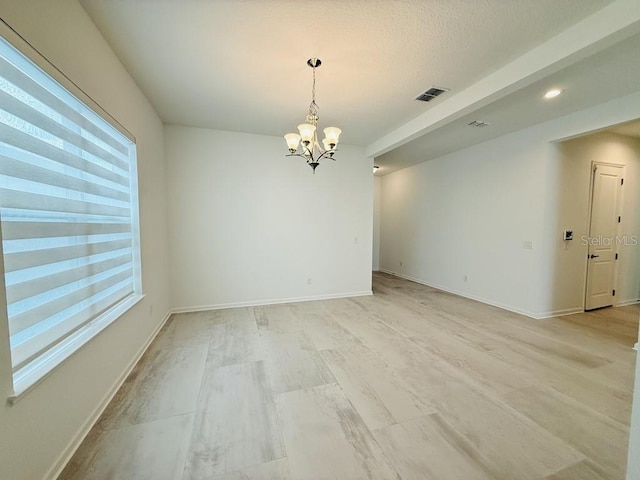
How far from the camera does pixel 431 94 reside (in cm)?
288

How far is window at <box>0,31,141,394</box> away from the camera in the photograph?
1.24m

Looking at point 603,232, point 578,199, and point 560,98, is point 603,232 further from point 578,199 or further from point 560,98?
point 560,98

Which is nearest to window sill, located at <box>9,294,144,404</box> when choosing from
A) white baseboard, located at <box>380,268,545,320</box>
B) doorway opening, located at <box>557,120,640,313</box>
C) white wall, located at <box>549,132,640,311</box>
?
white baseboard, located at <box>380,268,545,320</box>

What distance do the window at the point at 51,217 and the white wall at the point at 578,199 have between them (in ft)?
18.2

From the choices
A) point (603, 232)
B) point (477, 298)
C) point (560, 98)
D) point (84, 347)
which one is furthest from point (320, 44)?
point (603, 232)

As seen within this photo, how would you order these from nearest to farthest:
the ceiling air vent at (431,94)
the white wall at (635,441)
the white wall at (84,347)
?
1. the white wall at (635,441)
2. the white wall at (84,347)
3. the ceiling air vent at (431,94)

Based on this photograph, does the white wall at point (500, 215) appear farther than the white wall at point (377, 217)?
No

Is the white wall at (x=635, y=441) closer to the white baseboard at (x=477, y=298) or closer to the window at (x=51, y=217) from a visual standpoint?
the window at (x=51, y=217)

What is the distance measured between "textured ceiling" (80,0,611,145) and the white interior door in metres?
3.36

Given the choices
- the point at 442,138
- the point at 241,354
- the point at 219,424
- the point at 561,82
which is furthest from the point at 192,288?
the point at 561,82

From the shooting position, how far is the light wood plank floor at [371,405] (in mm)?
1453

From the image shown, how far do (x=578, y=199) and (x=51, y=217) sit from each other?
6.20 metres

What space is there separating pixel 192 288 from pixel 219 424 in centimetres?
275

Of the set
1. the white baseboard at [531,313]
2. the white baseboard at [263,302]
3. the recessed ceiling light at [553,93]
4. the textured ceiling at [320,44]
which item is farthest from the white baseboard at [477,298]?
the textured ceiling at [320,44]
